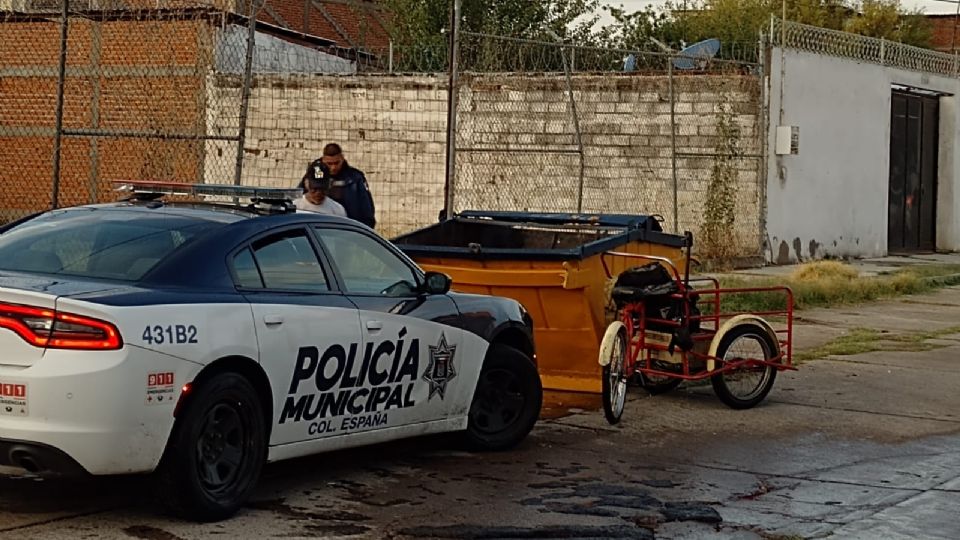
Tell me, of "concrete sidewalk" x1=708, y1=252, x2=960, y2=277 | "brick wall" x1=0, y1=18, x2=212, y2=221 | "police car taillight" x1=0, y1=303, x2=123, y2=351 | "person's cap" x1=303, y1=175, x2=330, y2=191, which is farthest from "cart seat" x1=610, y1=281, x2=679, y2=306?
"brick wall" x1=0, y1=18, x2=212, y2=221

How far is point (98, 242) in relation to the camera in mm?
7426

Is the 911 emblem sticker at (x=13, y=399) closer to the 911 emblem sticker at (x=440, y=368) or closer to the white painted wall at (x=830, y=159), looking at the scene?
the 911 emblem sticker at (x=440, y=368)

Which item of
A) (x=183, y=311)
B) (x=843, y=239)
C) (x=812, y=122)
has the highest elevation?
(x=812, y=122)

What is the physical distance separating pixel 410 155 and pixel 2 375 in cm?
1898

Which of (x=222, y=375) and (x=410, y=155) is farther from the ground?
(x=410, y=155)

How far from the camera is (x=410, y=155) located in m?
25.2

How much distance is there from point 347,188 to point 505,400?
14.2ft

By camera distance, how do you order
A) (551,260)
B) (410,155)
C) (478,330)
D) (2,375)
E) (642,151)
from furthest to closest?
(410,155) < (642,151) < (551,260) < (478,330) < (2,375)

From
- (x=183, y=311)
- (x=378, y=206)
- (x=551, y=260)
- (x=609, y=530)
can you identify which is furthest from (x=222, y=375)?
(x=378, y=206)

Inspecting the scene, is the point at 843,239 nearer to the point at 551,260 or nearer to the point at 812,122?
the point at 812,122

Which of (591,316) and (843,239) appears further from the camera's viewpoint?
(843,239)

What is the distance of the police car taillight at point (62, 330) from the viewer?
6387 mm

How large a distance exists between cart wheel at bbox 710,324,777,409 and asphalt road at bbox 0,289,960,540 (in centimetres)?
15

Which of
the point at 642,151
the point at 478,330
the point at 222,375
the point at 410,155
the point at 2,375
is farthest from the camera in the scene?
the point at 410,155
